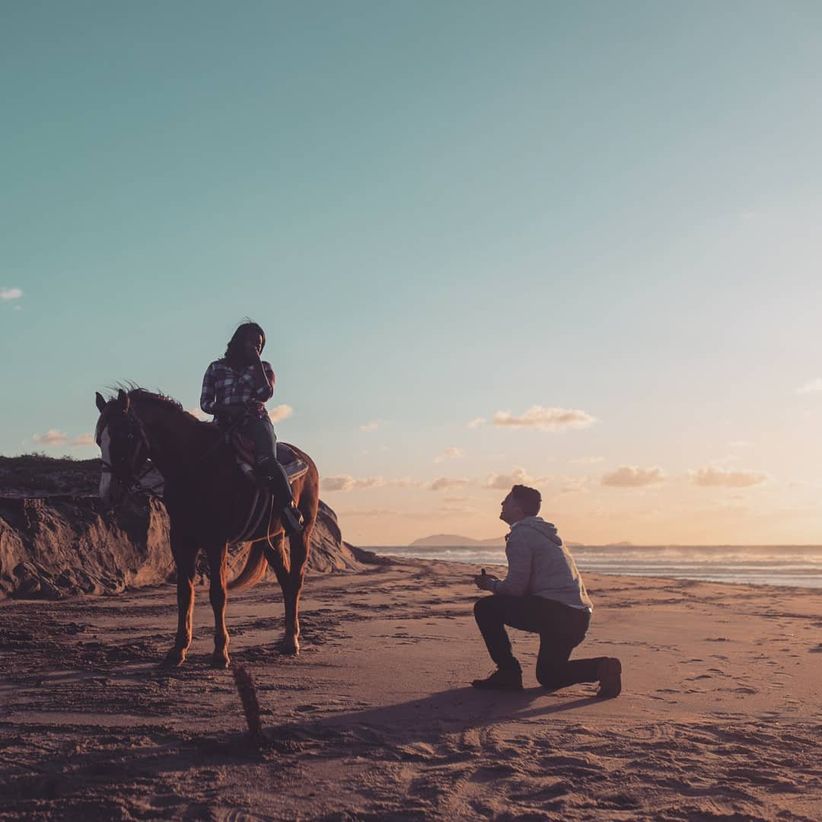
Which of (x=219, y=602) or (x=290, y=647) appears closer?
(x=219, y=602)

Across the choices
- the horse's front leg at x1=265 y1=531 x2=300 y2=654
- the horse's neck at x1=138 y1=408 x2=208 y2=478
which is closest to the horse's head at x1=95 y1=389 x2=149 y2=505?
the horse's neck at x1=138 y1=408 x2=208 y2=478

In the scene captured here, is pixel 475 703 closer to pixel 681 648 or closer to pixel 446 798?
pixel 446 798

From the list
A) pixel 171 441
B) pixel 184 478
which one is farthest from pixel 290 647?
pixel 171 441

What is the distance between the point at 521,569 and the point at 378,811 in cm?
294

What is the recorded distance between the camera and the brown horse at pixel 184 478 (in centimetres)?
696

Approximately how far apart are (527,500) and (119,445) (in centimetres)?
340

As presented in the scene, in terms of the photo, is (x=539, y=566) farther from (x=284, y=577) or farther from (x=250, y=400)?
(x=284, y=577)

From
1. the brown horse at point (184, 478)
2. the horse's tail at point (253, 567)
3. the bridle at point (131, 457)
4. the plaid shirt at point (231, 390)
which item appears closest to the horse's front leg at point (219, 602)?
the brown horse at point (184, 478)

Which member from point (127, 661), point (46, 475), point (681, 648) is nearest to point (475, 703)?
point (127, 661)

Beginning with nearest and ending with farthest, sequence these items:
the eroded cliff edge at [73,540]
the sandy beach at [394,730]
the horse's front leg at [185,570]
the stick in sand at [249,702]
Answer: the sandy beach at [394,730]
the stick in sand at [249,702]
the horse's front leg at [185,570]
the eroded cliff edge at [73,540]

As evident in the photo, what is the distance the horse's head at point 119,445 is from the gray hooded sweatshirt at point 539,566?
10.5ft

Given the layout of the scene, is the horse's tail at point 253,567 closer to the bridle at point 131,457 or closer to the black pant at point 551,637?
the bridle at point 131,457

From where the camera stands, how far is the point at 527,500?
646cm

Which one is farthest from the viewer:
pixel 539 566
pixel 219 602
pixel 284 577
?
pixel 284 577
